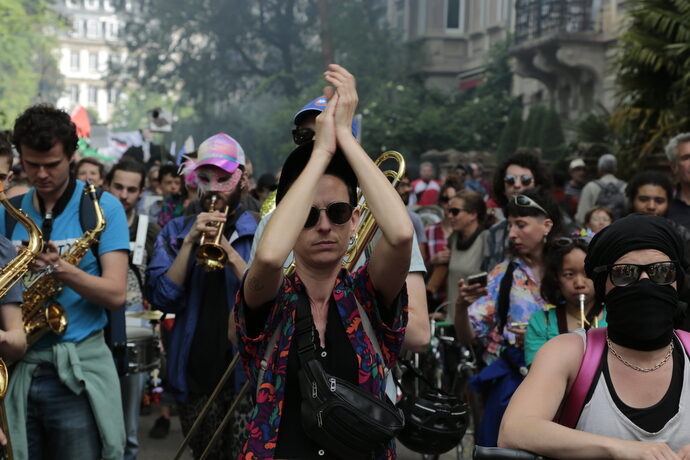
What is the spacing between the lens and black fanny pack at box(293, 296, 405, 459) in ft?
10.3

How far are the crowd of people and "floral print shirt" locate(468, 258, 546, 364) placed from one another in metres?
0.01

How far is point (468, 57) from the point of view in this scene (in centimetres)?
4406

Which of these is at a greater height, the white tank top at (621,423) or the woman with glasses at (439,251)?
the white tank top at (621,423)

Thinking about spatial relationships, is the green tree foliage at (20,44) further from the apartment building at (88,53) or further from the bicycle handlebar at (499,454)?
the apartment building at (88,53)

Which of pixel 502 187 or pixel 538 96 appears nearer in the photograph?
pixel 502 187

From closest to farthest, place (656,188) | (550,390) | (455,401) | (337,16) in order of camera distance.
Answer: (550,390)
(455,401)
(656,188)
(337,16)

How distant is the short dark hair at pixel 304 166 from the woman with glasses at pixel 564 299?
202 centimetres

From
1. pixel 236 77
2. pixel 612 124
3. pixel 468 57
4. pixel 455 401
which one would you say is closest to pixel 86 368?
pixel 455 401

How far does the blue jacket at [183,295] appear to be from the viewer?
18.7 ft

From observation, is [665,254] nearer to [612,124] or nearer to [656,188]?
[656,188]

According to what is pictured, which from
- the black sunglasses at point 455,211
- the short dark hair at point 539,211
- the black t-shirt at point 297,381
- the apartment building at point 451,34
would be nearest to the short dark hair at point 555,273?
the short dark hair at point 539,211

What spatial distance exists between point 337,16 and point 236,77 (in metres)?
8.15

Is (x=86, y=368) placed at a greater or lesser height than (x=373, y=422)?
lesser

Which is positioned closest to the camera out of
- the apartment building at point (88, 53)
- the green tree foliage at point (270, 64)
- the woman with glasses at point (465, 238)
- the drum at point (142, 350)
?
the drum at point (142, 350)
